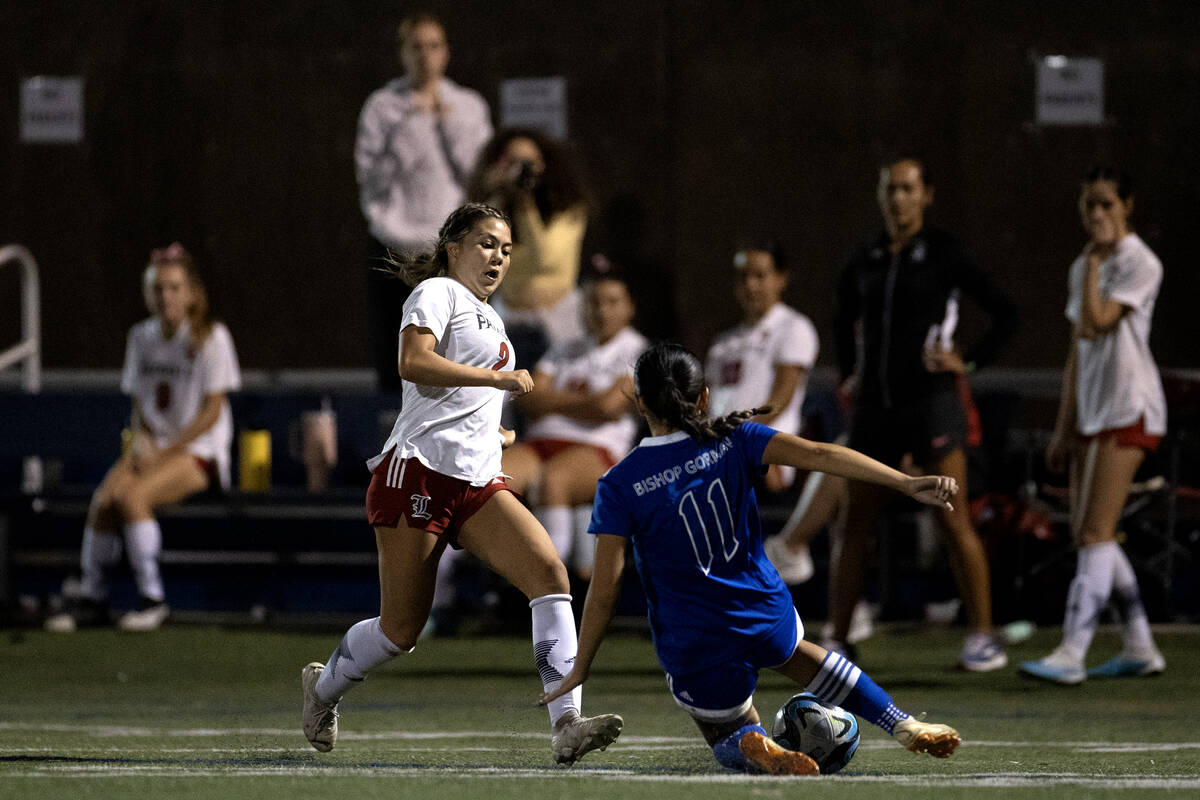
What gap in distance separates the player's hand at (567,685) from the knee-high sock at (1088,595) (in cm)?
353

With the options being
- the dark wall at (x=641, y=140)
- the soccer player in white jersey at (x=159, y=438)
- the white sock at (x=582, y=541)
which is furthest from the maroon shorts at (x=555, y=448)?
the soccer player in white jersey at (x=159, y=438)

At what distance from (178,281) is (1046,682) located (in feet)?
18.6

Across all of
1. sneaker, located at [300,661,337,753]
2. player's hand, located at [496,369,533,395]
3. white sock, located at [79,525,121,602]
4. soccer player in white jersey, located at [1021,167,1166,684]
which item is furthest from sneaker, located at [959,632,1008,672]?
white sock, located at [79,525,121,602]

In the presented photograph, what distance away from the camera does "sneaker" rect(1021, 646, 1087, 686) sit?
26.9 feet

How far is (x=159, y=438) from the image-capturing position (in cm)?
1142

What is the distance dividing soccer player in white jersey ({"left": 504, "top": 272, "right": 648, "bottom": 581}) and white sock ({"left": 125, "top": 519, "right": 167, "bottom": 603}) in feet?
6.77

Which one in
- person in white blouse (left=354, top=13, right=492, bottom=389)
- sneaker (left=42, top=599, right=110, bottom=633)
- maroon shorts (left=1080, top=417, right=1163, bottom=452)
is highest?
person in white blouse (left=354, top=13, right=492, bottom=389)

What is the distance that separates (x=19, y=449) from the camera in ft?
38.6

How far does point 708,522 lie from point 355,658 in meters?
1.23

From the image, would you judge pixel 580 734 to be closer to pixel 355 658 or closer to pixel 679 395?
pixel 355 658

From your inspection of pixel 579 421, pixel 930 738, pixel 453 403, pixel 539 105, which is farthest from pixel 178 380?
pixel 930 738

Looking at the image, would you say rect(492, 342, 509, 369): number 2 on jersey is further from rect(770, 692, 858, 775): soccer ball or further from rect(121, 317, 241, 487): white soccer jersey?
rect(121, 317, 241, 487): white soccer jersey

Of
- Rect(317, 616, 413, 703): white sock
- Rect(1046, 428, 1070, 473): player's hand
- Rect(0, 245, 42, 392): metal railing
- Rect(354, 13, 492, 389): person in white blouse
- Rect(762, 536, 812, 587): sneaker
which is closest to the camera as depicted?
Rect(317, 616, 413, 703): white sock

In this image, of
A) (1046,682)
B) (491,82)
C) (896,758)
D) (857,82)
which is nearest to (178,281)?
(491,82)
